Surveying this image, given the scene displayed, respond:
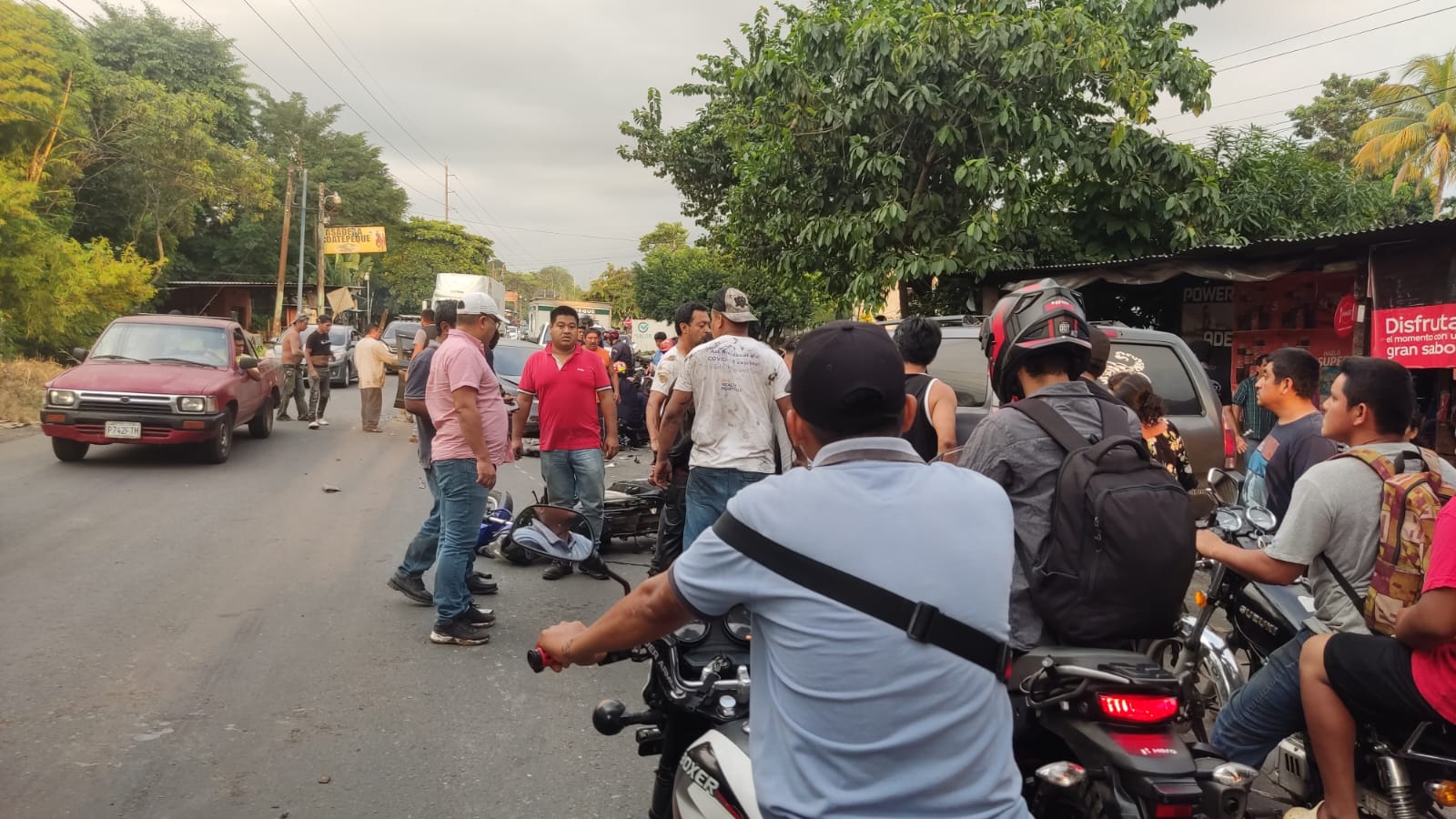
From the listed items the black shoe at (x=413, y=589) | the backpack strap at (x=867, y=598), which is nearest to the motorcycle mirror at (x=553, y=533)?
the backpack strap at (x=867, y=598)

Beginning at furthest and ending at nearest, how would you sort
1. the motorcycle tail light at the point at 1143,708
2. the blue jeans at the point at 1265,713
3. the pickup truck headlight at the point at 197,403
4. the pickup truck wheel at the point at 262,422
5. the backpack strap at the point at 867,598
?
the pickup truck wheel at the point at 262,422 < the pickup truck headlight at the point at 197,403 < the blue jeans at the point at 1265,713 < the motorcycle tail light at the point at 1143,708 < the backpack strap at the point at 867,598

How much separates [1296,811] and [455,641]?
4091 millimetres


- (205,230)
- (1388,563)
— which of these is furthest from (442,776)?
(205,230)

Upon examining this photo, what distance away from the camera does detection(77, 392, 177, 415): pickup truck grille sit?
34.8ft

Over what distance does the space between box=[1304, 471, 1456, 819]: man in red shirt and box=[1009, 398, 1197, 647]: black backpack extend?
2.44ft

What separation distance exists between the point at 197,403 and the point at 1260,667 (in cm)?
1054

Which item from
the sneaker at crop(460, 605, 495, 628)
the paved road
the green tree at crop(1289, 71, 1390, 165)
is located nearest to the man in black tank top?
the paved road

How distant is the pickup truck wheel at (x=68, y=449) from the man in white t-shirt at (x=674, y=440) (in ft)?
24.8

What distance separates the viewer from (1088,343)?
2816 mm

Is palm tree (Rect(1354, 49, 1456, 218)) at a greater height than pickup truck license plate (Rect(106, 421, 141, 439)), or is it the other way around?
palm tree (Rect(1354, 49, 1456, 218))

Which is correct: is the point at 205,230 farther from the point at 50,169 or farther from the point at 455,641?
the point at 455,641

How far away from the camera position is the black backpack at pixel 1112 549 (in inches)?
94.3

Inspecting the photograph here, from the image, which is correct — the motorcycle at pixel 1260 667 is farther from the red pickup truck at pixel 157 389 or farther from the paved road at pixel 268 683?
the red pickup truck at pixel 157 389

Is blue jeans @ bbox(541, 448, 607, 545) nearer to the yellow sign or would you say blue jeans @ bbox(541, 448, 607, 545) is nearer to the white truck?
the white truck
